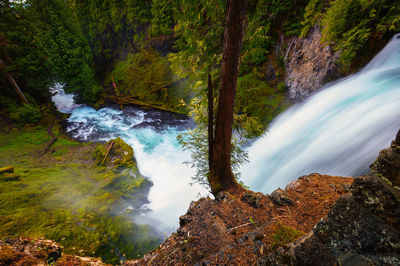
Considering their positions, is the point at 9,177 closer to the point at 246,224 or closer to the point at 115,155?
the point at 115,155

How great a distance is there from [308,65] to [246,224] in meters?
8.55

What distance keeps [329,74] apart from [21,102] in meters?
22.0

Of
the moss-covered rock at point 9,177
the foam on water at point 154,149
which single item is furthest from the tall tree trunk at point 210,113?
the moss-covered rock at point 9,177

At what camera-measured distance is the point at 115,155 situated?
876cm

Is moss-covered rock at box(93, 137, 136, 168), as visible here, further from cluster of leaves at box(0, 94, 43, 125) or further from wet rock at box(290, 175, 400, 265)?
wet rock at box(290, 175, 400, 265)

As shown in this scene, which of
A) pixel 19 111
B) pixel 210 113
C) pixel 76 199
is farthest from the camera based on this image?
pixel 19 111

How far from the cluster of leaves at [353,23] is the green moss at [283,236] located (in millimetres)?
7272

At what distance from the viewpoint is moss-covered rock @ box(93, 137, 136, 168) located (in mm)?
8336

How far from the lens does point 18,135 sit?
10.7 metres

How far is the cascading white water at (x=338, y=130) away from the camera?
443 cm

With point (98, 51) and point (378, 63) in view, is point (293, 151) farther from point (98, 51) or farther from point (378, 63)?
point (98, 51)

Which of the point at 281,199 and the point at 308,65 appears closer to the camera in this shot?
the point at 281,199

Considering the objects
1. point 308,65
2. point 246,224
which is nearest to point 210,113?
point 246,224

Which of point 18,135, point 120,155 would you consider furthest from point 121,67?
point 120,155
